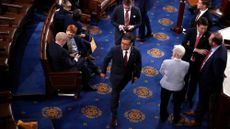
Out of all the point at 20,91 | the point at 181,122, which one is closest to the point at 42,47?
the point at 20,91

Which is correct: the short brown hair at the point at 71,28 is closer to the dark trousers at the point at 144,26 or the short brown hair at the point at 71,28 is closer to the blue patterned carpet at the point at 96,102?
the blue patterned carpet at the point at 96,102

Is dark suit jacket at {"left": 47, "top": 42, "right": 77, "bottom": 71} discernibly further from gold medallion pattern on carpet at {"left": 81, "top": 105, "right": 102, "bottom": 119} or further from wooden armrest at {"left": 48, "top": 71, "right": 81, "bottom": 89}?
gold medallion pattern on carpet at {"left": 81, "top": 105, "right": 102, "bottom": 119}

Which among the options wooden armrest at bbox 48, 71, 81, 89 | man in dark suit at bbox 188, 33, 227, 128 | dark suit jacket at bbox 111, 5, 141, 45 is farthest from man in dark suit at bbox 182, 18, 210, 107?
wooden armrest at bbox 48, 71, 81, 89

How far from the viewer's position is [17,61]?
6797mm

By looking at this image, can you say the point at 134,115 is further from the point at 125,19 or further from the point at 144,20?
the point at 144,20

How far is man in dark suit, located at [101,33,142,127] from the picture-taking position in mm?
5324

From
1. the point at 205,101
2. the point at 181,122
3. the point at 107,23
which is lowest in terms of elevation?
the point at 181,122

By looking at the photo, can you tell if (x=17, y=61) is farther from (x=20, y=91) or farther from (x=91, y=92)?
(x=91, y=92)

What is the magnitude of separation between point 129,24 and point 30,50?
181cm

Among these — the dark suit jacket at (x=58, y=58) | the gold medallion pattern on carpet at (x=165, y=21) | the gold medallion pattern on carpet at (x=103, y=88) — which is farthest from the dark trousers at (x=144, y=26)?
the dark suit jacket at (x=58, y=58)

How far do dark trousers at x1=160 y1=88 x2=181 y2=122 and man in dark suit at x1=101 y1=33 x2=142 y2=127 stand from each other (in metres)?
0.48

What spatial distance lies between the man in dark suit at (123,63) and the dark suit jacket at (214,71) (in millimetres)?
889

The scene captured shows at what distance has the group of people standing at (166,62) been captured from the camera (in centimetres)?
530

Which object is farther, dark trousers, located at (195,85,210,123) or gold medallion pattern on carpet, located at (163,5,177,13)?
gold medallion pattern on carpet, located at (163,5,177,13)
